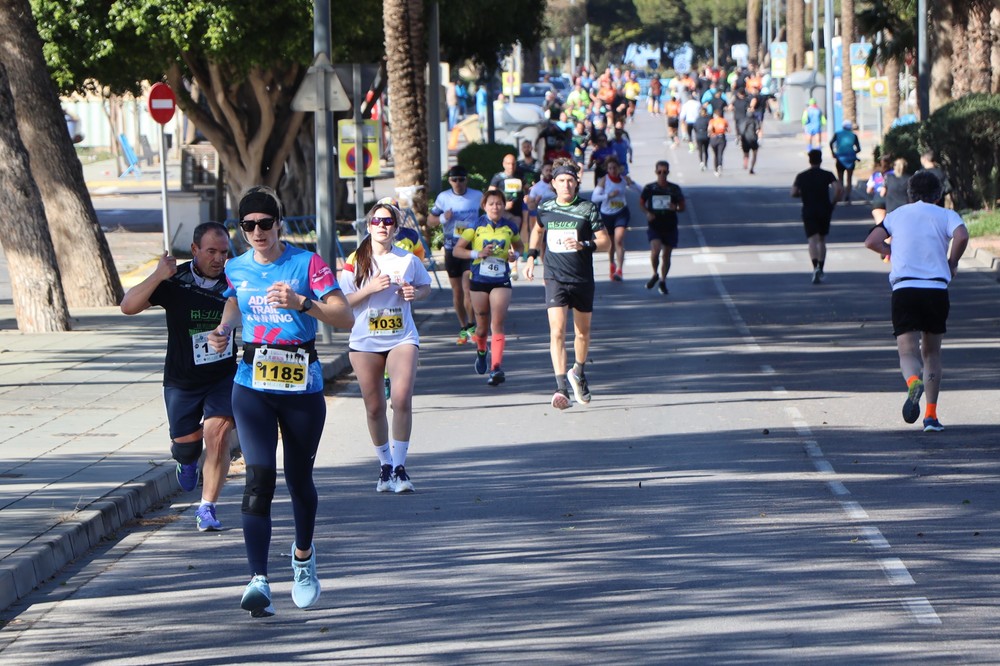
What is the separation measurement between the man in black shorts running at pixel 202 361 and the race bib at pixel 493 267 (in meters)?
5.76

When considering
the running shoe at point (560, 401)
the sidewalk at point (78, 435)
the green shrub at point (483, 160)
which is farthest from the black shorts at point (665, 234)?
the green shrub at point (483, 160)

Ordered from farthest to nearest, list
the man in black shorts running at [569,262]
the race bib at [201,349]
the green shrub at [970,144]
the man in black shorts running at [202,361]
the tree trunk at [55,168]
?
1. the green shrub at [970,144]
2. the tree trunk at [55,168]
3. the man in black shorts running at [569,262]
4. the race bib at [201,349]
5. the man in black shorts running at [202,361]

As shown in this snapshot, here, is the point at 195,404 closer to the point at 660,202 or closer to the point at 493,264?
the point at 493,264

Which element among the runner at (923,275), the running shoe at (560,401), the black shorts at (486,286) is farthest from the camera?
the black shorts at (486,286)

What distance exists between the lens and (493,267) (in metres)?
14.8

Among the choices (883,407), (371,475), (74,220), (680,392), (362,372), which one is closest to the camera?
(362,372)

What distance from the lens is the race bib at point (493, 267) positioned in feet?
48.5

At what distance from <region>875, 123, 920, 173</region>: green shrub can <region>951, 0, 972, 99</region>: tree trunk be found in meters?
2.38

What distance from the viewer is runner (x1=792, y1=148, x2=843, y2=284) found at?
74.7 ft

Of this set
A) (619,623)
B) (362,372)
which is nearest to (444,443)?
(362,372)

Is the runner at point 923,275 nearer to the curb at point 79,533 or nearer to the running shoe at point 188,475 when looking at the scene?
the running shoe at point 188,475

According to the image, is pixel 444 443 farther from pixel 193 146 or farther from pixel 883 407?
pixel 193 146

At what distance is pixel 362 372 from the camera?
404 inches

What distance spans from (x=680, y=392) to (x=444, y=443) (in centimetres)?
304
